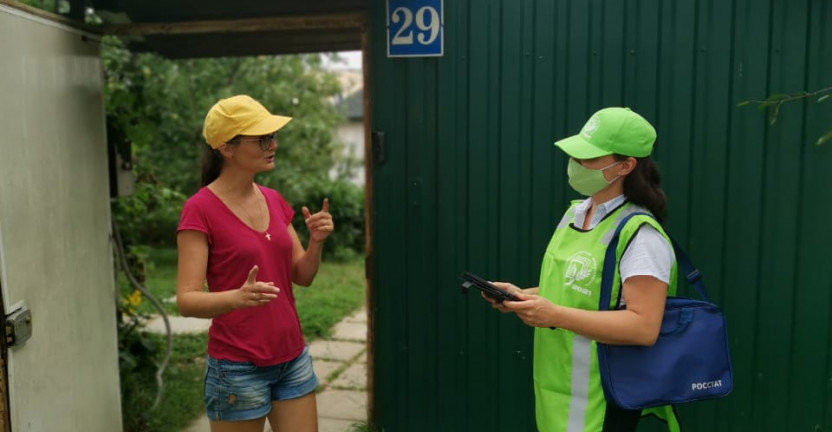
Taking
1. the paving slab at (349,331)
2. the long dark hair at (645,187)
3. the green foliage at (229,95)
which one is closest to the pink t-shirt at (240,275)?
the long dark hair at (645,187)

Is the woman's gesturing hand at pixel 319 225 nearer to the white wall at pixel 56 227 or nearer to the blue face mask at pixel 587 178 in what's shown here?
the blue face mask at pixel 587 178

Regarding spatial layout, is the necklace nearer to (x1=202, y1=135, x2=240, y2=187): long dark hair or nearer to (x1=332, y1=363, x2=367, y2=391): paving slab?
(x1=202, y1=135, x2=240, y2=187): long dark hair

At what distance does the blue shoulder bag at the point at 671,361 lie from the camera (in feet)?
7.00

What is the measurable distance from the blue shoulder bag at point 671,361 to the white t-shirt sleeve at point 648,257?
5 cm

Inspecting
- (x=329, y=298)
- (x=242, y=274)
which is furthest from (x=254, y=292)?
(x=329, y=298)

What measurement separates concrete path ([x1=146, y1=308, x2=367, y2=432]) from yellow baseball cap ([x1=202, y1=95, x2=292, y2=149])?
227 cm

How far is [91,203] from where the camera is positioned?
12.3 ft

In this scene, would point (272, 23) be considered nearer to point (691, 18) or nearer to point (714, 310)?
point (691, 18)

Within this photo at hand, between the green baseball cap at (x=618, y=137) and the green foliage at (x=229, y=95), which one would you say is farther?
the green foliage at (x=229, y=95)

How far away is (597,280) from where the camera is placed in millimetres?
2186

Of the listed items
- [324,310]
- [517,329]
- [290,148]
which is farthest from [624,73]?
[290,148]

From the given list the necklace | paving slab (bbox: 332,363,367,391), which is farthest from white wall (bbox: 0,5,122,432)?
paving slab (bbox: 332,363,367,391)

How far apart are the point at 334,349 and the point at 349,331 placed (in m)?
0.63

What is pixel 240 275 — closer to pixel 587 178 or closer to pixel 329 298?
pixel 587 178
